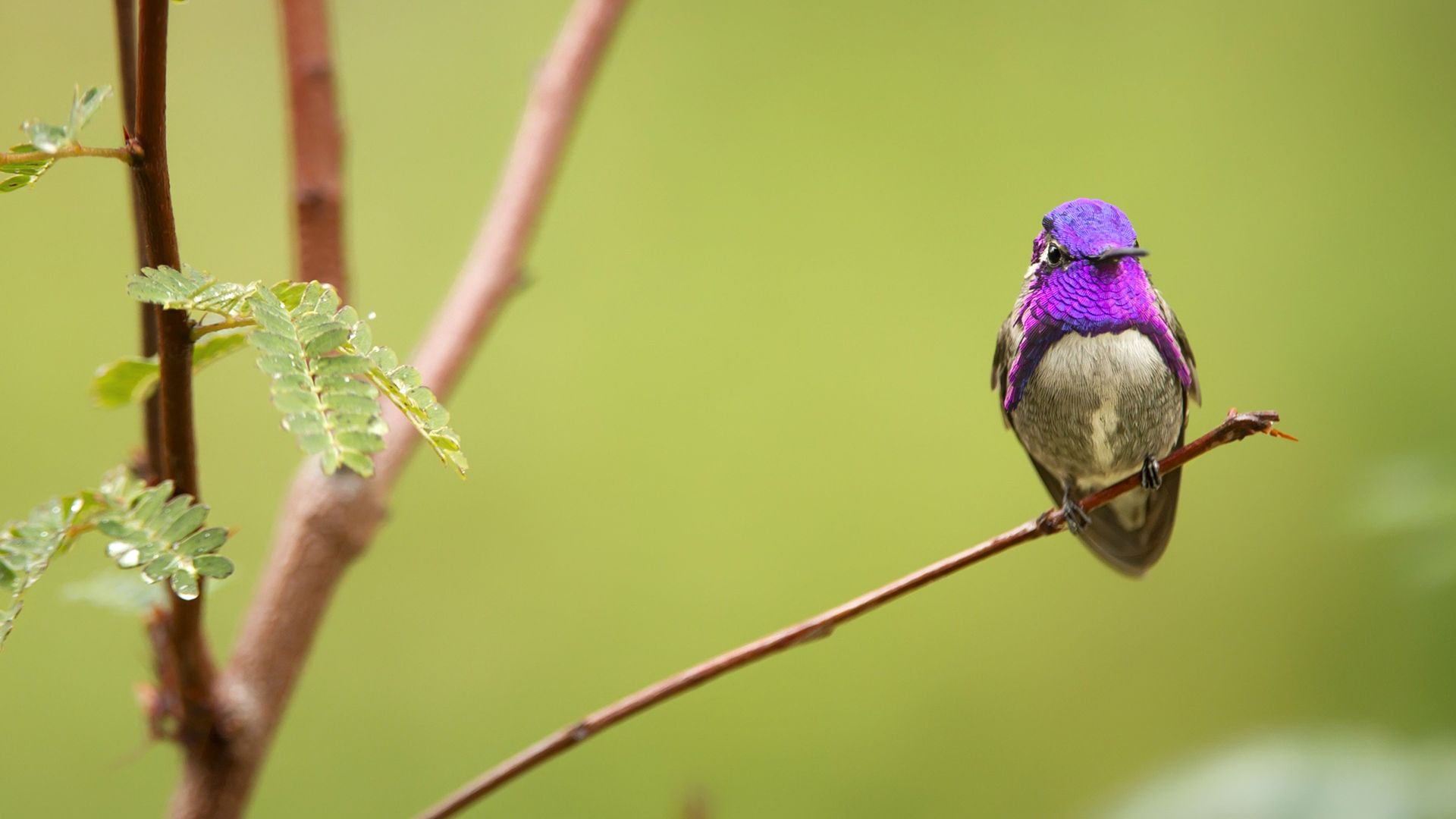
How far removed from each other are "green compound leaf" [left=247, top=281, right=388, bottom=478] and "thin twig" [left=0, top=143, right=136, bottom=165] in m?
0.07

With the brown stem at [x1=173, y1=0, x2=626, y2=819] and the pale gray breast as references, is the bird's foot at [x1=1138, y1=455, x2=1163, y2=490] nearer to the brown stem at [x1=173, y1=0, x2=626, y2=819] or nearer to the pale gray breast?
the pale gray breast

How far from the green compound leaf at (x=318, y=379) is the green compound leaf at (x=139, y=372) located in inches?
4.3

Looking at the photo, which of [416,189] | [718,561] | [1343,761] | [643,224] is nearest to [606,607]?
[718,561]

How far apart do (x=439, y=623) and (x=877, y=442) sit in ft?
3.14

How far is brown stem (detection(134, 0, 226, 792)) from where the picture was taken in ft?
1.48

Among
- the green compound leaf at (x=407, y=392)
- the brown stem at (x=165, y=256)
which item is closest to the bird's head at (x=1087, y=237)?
the green compound leaf at (x=407, y=392)

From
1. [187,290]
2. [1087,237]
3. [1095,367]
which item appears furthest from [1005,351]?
[187,290]

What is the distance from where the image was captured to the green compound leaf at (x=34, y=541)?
495mm

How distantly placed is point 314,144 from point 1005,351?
1.97ft

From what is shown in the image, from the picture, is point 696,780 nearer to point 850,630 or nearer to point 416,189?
point 850,630

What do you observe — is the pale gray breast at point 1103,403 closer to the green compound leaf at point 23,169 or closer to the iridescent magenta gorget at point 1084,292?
the iridescent magenta gorget at point 1084,292

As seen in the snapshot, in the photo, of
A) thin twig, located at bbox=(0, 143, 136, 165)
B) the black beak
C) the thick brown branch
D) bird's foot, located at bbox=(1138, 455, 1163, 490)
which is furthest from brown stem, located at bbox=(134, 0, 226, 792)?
bird's foot, located at bbox=(1138, 455, 1163, 490)

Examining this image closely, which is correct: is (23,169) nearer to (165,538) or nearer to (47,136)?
(47,136)

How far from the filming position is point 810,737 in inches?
87.4
